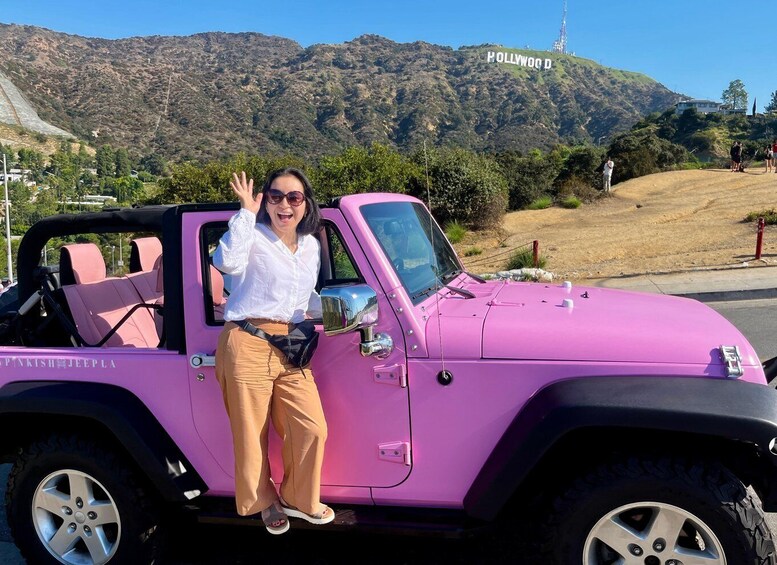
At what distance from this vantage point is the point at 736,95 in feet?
443

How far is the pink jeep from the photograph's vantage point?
2.26m

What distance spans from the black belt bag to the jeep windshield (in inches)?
19.4

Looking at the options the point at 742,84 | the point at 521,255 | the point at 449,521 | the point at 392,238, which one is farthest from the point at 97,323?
the point at 742,84

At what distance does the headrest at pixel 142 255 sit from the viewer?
4383mm

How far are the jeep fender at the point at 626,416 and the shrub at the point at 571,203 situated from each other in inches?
998

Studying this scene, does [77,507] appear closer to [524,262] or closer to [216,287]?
[216,287]

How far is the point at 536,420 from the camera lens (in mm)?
2301

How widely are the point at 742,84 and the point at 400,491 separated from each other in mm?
160357

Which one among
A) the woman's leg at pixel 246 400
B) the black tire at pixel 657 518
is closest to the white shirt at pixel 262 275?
the woman's leg at pixel 246 400

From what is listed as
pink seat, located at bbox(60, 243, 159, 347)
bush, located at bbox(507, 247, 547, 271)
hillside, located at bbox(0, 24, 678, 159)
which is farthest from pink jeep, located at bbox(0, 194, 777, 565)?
hillside, located at bbox(0, 24, 678, 159)

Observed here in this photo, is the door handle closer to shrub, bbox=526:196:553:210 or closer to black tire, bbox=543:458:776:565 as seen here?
black tire, bbox=543:458:776:565

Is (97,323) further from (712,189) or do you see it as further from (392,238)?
(712,189)

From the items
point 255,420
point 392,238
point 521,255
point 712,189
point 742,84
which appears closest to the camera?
point 255,420

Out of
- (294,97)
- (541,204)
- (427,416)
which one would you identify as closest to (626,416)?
(427,416)
